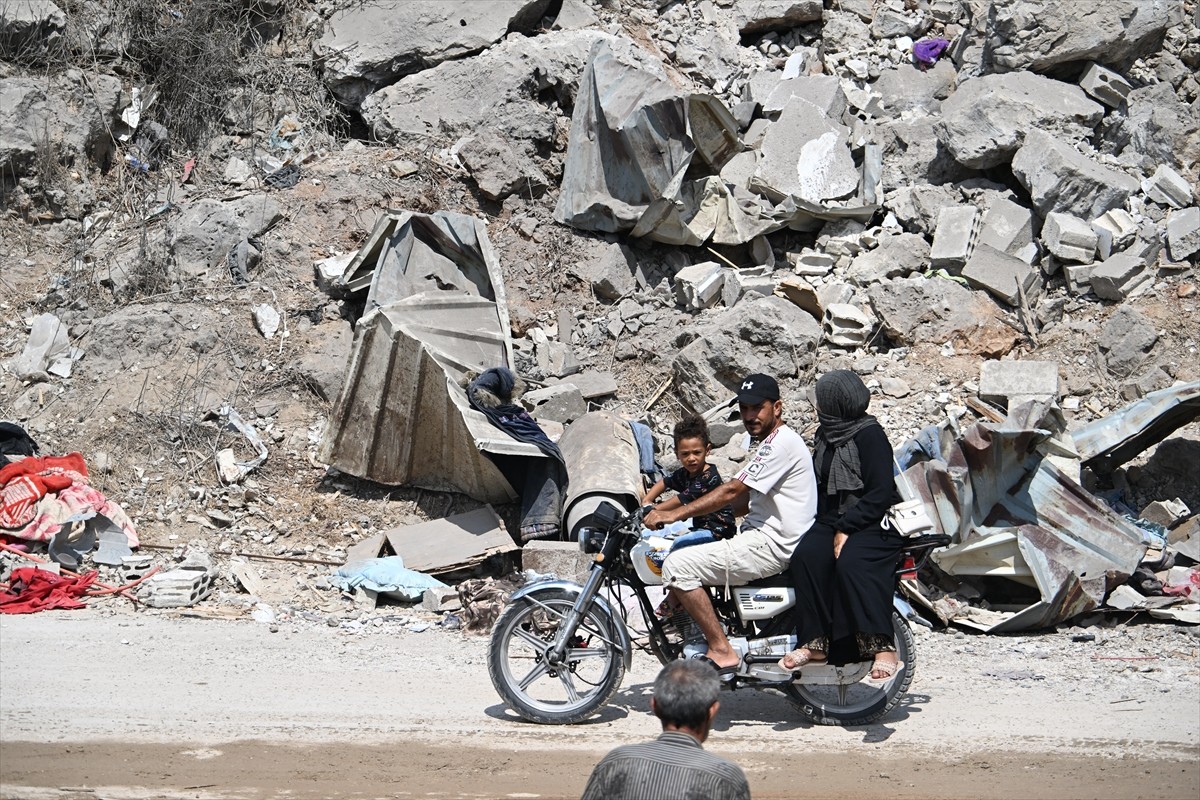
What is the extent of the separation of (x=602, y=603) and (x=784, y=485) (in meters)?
1.00

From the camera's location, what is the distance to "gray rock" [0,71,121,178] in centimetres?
1148

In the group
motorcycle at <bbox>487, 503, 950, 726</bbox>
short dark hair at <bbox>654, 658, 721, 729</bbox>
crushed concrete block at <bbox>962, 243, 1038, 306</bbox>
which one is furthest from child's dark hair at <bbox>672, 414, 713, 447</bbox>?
crushed concrete block at <bbox>962, 243, 1038, 306</bbox>

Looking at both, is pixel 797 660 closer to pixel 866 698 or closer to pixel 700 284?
pixel 866 698

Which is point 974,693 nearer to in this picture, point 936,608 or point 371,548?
point 936,608

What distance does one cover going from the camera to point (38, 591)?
700cm

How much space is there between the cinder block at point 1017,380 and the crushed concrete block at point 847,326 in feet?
4.04

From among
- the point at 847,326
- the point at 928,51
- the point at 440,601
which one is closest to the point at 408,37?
the point at 928,51

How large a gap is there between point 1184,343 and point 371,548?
22.7 ft

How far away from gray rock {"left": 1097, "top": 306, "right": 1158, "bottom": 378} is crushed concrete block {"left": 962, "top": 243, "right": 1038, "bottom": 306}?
87cm

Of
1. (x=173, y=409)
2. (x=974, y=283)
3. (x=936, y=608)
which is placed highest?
(x=974, y=283)

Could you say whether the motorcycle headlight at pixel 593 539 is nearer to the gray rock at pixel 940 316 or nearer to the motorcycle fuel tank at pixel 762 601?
→ the motorcycle fuel tank at pixel 762 601

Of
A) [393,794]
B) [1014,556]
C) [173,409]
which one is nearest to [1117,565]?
[1014,556]

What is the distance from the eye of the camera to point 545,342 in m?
10.2

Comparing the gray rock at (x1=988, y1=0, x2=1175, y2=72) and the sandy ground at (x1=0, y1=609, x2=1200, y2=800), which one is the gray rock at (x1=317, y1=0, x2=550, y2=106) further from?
the sandy ground at (x1=0, y1=609, x2=1200, y2=800)
